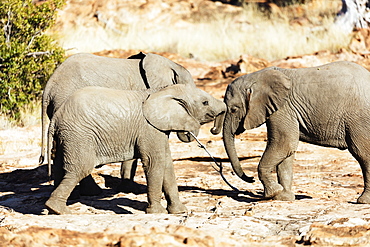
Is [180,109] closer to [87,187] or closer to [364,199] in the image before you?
[87,187]

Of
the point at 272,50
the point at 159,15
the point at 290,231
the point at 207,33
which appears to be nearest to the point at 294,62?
the point at 272,50

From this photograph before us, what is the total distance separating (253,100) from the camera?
887 centimetres

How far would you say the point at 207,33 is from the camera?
2519cm

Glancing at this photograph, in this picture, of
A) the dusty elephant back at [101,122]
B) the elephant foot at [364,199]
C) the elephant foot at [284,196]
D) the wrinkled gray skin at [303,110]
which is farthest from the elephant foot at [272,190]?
the dusty elephant back at [101,122]

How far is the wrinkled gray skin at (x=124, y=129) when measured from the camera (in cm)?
766

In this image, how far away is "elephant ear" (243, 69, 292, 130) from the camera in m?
8.77

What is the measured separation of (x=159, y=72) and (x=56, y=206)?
3.13 meters

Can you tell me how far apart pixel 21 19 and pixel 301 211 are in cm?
995

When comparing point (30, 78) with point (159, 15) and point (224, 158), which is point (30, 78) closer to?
point (224, 158)

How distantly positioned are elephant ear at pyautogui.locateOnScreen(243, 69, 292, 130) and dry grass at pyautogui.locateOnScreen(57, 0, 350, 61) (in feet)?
41.6

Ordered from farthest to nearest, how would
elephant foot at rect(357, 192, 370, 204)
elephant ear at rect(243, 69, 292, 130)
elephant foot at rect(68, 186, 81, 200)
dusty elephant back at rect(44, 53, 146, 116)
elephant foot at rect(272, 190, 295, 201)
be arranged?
dusty elephant back at rect(44, 53, 146, 116) < elephant foot at rect(68, 186, 81, 200) < elephant foot at rect(272, 190, 295, 201) < elephant ear at rect(243, 69, 292, 130) < elephant foot at rect(357, 192, 370, 204)

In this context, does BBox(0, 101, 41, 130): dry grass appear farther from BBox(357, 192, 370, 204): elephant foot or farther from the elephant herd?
BBox(357, 192, 370, 204): elephant foot

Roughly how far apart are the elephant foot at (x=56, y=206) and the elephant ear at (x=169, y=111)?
58.4 inches

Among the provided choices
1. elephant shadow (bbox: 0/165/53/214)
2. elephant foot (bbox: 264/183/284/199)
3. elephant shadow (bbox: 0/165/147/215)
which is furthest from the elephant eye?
elephant shadow (bbox: 0/165/53/214)
